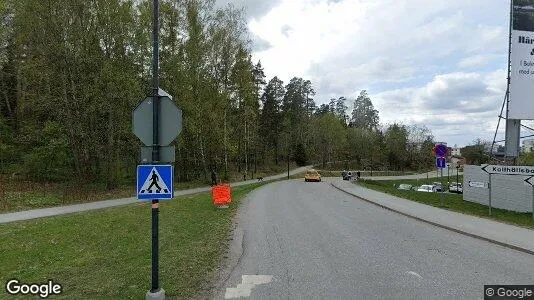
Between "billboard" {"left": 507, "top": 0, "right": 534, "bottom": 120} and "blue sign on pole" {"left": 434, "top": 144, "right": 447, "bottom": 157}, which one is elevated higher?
"billboard" {"left": 507, "top": 0, "right": 534, "bottom": 120}

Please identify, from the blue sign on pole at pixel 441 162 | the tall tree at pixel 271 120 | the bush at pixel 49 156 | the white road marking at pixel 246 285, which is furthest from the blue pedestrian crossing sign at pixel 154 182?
the tall tree at pixel 271 120

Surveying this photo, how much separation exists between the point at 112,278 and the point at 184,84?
98.8 feet

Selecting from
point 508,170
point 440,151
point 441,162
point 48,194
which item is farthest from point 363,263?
point 48,194

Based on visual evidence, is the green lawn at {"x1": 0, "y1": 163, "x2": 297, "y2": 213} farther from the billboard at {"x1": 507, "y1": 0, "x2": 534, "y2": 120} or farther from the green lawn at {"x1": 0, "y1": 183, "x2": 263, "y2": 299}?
the billboard at {"x1": 507, "y1": 0, "x2": 534, "y2": 120}

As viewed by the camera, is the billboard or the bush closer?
the billboard

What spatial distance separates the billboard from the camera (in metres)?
22.4

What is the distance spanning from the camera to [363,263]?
8180 millimetres

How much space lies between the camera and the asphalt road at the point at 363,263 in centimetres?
645

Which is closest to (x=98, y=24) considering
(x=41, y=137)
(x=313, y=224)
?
(x=41, y=137)

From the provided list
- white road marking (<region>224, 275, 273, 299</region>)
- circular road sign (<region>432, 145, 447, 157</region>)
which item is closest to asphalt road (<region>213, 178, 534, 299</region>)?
white road marking (<region>224, 275, 273, 299</region>)

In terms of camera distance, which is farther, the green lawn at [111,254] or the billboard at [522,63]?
the billboard at [522,63]

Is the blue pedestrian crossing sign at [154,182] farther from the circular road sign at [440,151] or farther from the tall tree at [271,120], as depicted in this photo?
the tall tree at [271,120]

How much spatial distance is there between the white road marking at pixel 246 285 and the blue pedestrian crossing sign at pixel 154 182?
5.72ft

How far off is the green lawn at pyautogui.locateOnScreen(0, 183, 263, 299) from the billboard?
17403 millimetres
